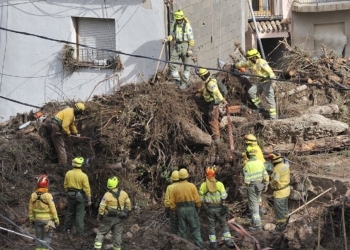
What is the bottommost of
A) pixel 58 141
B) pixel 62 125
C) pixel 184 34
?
pixel 58 141

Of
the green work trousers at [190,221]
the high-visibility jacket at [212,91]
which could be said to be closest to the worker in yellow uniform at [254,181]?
the green work trousers at [190,221]

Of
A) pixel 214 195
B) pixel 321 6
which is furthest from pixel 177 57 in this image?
pixel 321 6

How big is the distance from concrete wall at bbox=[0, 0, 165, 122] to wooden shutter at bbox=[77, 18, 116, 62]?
241 mm

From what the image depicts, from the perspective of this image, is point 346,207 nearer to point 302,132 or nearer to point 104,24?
point 302,132

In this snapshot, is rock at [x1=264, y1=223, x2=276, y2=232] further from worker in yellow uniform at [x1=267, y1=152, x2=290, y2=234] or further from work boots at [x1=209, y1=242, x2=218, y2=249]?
work boots at [x1=209, y1=242, x2=218, y2=249]

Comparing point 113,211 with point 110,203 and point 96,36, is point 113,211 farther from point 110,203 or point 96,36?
point 96,36

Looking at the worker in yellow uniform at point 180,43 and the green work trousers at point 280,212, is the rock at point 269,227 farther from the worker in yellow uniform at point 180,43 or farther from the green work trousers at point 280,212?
the worker in yellow uniform at point 180,43

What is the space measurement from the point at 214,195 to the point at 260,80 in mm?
4539

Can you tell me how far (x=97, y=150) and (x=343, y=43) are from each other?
1380cm

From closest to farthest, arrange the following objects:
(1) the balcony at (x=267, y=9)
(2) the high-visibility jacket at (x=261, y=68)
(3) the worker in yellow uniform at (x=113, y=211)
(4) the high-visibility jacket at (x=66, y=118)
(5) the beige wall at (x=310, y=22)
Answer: (3) the worker in yellow uniform at (x=113, y=211) → (4) the high-visibility jacket at (x=66, y=118) → (2) the high-visibility jacket at (x=261, y=68) → (1) the balcony at (x=267, y=9) → (5) the beige wall at (x=310, y=22)

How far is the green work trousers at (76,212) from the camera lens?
1612cm

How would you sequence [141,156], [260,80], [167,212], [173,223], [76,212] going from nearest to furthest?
[173,223] < [167,212] < [76,212] < [141,156] < [260,80]

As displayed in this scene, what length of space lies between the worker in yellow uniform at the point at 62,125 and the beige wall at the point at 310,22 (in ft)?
42.5

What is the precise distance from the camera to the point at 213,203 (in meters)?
15.4
